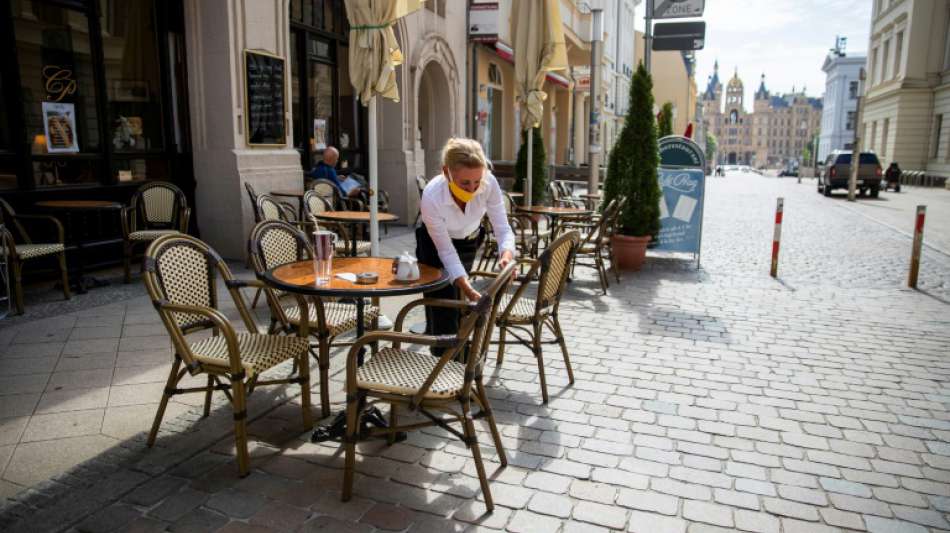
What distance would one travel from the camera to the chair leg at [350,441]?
2975 millimetres

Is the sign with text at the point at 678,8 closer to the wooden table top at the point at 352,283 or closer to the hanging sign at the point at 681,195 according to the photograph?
the hanging sign at the point at 681,195

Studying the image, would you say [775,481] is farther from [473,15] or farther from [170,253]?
[473,15]

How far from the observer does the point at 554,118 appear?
29516 millimetres

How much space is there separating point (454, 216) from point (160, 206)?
16.5 feet

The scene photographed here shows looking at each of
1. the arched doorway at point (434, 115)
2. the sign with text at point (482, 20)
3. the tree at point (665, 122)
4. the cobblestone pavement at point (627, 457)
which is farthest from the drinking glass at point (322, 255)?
the sign with text at point (482, 20)

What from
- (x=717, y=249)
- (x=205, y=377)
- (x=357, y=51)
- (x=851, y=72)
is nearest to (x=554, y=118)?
(x=717, y=249)

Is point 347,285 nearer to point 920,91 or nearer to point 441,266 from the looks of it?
point 441,266

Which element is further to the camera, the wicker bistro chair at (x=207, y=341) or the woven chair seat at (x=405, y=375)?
the wicker bistro chair at (x=207, y=341)

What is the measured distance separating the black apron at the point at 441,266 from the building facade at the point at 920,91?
41.6 meters

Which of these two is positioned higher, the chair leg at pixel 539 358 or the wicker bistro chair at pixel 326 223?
the wicker bistro chair at pixel 326 223

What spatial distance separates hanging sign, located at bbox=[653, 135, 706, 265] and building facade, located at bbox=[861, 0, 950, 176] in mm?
35471

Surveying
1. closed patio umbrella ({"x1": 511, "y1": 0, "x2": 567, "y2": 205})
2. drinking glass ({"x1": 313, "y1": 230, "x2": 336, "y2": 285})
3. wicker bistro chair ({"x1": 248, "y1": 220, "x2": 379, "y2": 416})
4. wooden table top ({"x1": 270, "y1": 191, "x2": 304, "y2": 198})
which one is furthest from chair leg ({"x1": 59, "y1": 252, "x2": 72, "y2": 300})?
closed patio umbrella ({"x1": 511, "y1": 0, "x2": 567, "y2": 205})

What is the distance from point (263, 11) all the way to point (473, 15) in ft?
23.6

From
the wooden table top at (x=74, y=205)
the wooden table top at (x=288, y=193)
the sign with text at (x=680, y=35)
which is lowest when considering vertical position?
the wooden table top at (x=74, y=205)
